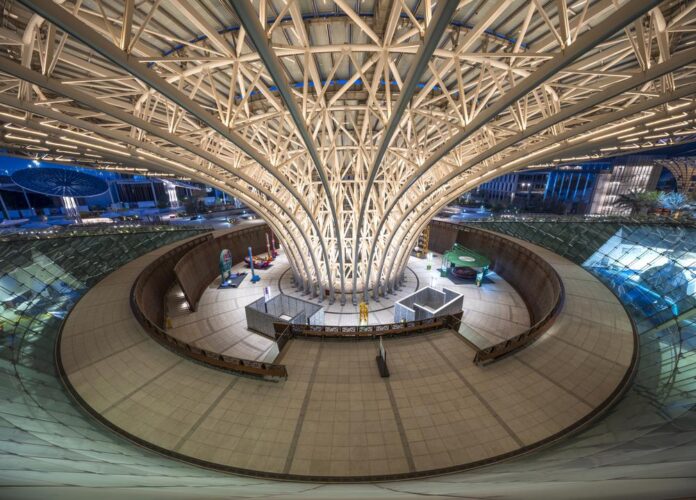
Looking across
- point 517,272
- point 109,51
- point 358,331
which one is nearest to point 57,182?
point 109,51

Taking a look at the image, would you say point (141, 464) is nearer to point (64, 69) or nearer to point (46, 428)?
point (46, 428)

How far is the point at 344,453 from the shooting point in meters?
8.95

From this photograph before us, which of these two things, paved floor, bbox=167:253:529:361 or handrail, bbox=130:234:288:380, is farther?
paved floor, bbox=167:253:529:361

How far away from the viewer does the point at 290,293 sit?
2795 cm

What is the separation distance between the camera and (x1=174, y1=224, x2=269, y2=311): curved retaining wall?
82.7 feet

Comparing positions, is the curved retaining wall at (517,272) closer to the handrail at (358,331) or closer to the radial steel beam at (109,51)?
the handrail at (358,331)

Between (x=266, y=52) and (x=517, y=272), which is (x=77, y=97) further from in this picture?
(x=517, y=272)

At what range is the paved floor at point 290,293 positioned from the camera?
771 inches

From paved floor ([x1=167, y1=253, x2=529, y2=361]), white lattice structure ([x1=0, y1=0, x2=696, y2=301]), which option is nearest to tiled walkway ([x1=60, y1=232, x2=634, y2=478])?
paved floor ([x1=167, y1=253, x2=529, y2=361])

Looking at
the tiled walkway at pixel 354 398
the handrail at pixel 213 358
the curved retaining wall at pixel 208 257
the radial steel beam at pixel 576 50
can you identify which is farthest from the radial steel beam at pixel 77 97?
the curved retaining wall at pixel 208 257

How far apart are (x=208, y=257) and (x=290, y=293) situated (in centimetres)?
1141

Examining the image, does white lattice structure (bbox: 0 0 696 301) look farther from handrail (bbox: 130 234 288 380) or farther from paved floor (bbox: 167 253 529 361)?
paved floor (bbox: 167 253 529 361)

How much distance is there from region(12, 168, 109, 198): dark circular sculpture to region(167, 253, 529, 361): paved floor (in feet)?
90.5

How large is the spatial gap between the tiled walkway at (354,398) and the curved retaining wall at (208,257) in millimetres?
10033
